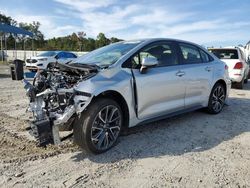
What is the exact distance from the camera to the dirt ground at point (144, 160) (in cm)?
340

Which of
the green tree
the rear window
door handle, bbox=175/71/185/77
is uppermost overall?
the green tree

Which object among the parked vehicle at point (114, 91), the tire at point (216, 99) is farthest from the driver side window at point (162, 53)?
the tire at point (216, 99)

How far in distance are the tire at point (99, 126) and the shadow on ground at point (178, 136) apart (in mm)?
159

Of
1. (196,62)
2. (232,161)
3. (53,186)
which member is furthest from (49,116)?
(196,62)

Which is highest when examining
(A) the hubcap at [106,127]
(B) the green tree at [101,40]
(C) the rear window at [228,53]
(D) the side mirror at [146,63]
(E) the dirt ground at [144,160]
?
(B) the green tree at [101,40]

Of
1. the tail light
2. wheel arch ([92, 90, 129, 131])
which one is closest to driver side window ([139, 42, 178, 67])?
wheel arch ([92, 90, 129, 131])

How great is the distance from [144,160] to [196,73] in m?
2.52

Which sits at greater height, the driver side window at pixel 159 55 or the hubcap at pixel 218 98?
the driver side window at pixel 159 55

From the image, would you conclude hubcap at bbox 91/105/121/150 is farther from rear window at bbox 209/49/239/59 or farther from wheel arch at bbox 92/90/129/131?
rear window at bbox 209/49/239/59

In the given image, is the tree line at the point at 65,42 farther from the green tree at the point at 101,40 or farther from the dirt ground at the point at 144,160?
the dirt ground at the point at 144,160

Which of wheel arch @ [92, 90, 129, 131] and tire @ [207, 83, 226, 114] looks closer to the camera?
wheel arch @ [92, 90, 129, 131]

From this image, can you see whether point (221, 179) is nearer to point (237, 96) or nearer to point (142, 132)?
point (142, 132)

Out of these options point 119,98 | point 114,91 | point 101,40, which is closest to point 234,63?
point 119,98

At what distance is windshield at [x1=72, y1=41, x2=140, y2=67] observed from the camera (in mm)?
4671
